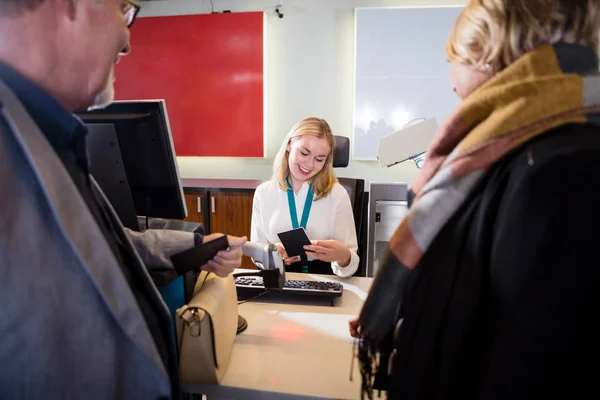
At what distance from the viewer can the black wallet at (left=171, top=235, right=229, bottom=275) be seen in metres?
1.00

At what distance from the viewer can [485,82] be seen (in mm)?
712

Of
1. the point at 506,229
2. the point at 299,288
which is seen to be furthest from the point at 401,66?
the point at 506,229

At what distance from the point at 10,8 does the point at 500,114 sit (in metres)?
0.84

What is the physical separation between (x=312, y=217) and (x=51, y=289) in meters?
1.59

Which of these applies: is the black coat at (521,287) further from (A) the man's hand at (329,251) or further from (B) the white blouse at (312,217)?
(B) the white blouse at (312,217)

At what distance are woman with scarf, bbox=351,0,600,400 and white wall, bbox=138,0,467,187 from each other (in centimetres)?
291

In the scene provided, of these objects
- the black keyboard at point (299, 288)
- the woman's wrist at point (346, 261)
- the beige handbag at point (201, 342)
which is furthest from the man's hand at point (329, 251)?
the beige handbag at point (201, 342)

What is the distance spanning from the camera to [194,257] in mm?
1014

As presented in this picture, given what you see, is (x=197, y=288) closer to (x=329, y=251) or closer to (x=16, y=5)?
(x=329, y=251)

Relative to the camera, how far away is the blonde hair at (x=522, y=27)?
65cm

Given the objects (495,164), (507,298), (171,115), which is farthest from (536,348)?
(171,115)

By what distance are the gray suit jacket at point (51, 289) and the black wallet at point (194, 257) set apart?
37 cm

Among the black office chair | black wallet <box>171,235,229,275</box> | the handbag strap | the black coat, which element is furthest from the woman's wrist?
the black coat

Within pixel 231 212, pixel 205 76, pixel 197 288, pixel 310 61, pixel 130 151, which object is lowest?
pixel 231 212
